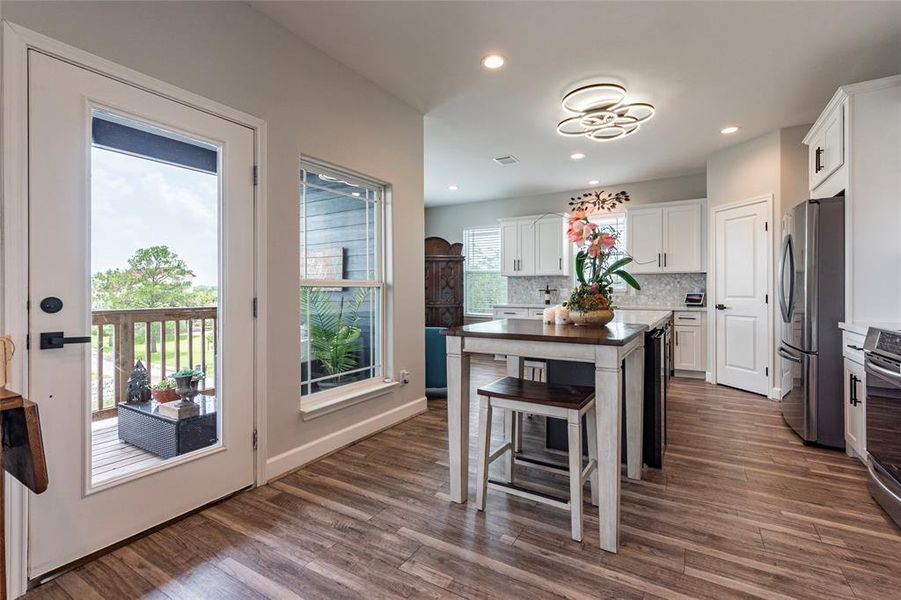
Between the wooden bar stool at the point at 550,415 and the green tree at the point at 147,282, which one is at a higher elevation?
the green tree at the point at 147,282

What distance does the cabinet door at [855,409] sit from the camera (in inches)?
103

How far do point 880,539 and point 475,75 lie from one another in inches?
138

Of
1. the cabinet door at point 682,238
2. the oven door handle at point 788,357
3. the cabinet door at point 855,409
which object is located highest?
the cabinet door at point 682,238

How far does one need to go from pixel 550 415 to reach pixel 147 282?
1953 mm

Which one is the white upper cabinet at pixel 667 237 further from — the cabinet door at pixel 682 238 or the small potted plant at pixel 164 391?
the small potted plant at pixel 164 391

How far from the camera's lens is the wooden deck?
178cm

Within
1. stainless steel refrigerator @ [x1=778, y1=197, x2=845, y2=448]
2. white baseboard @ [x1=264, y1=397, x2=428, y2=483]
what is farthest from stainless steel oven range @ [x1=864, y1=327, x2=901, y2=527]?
white baseboard @ [x1=264, y1=397, x2=428, y2=483]

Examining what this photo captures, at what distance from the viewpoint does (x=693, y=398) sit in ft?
14.4

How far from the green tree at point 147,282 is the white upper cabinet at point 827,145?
4201 millimetres

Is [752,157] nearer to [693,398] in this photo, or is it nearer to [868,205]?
[868,205]

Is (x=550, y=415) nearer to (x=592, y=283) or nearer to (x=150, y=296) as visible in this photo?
(x=592, y=283)

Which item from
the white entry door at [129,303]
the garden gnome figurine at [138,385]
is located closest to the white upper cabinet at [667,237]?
the white entry door at [129,303]

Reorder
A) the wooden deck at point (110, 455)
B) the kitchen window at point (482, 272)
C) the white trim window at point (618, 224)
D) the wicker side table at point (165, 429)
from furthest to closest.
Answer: the kitchen window at point (482, 272)
the white trim window at point (618, 224)
the wicker side table at point (165, 429)
the wooden deck at point (110, 455)

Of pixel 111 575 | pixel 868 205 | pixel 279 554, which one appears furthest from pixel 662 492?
pixel 111 575
